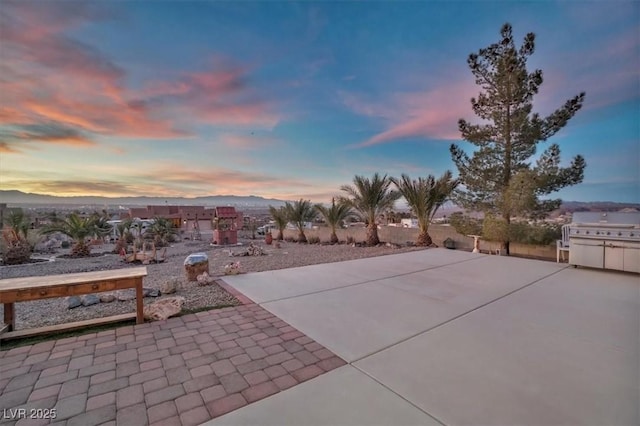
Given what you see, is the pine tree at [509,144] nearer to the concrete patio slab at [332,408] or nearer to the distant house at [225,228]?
the concrete patio slab at [332,408]

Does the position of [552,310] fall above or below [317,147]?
below

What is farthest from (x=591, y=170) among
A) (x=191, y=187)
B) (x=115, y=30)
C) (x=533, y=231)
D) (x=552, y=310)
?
(x=191, y=187)

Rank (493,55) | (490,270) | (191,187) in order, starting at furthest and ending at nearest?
(191,187), (493,55), (490,270)

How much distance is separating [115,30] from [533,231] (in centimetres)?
1218

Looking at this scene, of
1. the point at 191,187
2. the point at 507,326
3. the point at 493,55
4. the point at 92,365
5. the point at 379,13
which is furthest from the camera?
the point at 191,187

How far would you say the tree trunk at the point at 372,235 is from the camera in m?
11.8

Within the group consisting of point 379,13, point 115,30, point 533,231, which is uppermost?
point 379,13

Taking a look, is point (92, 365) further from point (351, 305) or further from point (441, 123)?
point (441, 123)

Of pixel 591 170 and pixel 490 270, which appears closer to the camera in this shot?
pixel 490 270

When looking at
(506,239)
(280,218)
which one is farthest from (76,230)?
(506,239)

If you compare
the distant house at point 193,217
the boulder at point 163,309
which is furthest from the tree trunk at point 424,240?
the distant house at point 193,217

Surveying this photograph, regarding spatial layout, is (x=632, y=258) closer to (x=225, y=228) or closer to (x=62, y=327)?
(x=62, y=327)

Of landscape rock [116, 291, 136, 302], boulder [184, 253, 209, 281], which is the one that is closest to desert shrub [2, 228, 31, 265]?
landscape rock [116, 291, 136, 302]

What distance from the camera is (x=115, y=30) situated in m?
5.98
